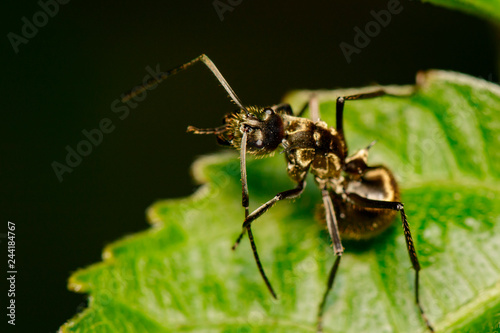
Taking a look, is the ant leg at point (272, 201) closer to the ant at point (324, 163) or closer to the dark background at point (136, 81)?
the ant at point (324, 163)

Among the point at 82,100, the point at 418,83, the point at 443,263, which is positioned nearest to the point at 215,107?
the point at 82,100

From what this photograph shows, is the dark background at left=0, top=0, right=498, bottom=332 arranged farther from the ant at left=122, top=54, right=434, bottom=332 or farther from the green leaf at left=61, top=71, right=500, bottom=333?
the ant at left=122, top=54, right=434, bottom=332

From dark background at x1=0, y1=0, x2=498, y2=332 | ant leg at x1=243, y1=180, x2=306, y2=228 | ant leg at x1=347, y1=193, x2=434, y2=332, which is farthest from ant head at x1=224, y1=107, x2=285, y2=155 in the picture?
dark background at x1=0, y1=0, x2=498, y2=332

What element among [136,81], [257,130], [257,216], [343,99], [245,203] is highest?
[136,81]

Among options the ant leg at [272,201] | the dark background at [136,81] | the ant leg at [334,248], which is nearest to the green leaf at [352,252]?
the ant leg at [334,248]

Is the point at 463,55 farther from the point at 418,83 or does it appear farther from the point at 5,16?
the point at 5,16

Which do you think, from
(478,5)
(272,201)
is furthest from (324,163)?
(478,5)

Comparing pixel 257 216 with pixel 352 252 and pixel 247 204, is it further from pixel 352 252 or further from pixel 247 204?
pixel 352 252
